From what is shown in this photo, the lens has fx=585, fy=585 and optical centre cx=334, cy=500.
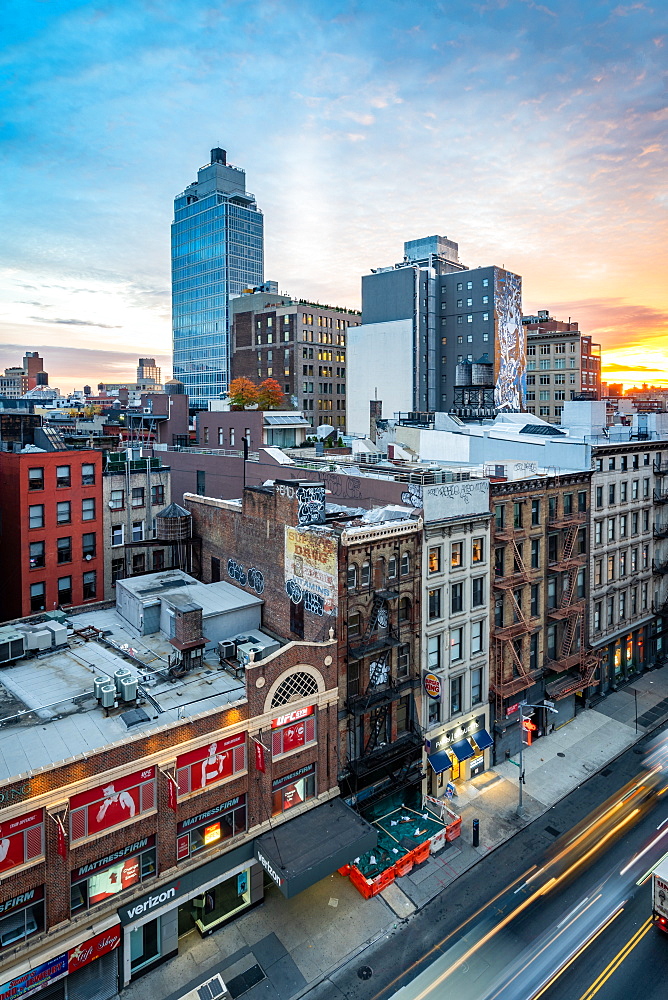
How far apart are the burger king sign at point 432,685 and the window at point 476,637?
15.6 ft

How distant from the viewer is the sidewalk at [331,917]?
24.9 m

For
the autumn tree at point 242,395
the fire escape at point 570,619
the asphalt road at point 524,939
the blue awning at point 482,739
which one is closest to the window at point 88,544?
the blue awning at point 482,739

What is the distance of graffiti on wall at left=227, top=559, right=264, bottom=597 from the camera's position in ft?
124

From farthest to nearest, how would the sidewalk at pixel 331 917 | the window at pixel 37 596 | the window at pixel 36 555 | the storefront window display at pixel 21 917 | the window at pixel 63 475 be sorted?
the window at pixel 63 475, the window at pixel 37 596, the window at pixel 36 555, the sidewalk at pixel 331 917, the storefront window display at pixel 21 917

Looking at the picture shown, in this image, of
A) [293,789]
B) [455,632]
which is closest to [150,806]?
[293,789]

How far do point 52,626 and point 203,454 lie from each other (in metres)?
31.1

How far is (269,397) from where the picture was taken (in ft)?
303

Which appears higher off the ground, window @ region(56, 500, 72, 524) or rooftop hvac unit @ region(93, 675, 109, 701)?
window @ region(56, 500, 72, 524)

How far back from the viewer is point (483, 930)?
27.4m

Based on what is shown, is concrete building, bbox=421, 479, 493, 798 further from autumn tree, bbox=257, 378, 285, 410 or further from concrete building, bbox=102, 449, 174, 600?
autumn tree, bbox=257, 378, 285, 410

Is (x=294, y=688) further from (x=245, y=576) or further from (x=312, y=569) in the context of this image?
(x=245, y=576)

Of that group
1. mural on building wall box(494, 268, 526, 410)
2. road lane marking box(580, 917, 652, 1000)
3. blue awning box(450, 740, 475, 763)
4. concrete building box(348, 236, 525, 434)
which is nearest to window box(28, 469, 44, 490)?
blue awning box(450, 740, 475, 763)

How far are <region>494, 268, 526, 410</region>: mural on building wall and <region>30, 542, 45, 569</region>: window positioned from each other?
7360 centimetres

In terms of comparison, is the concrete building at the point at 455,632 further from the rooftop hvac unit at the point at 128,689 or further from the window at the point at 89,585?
the window at the point at 89,585
